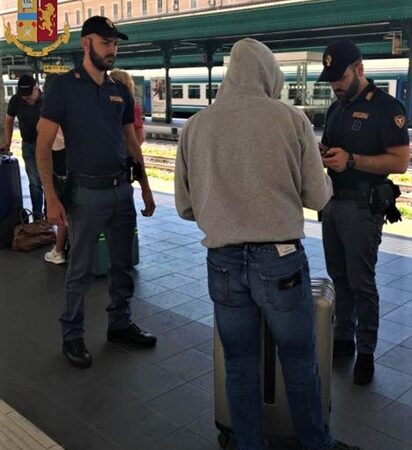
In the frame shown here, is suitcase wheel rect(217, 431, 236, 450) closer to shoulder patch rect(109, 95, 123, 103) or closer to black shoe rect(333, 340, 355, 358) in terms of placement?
black shoe rect(333, 340, 355, 358)

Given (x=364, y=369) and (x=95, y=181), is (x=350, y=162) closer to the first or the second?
(x=364, y=369)

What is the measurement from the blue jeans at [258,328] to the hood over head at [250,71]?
1.84 feet

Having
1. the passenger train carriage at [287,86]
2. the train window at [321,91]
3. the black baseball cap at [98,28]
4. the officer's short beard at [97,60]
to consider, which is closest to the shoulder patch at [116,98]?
the officer's short beard at [97,60]

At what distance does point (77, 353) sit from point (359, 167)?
1900 mm

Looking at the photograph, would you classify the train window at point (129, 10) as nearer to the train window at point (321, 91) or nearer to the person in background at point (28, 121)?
the train window at point (321, 91)

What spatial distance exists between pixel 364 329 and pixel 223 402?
1.06 metres

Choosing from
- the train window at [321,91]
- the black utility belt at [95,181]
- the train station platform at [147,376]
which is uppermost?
the black utility belt at [95,181]

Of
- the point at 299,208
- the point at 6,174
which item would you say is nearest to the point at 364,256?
the point at 299,208

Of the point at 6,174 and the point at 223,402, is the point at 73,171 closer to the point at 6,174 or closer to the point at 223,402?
the point at 223,402

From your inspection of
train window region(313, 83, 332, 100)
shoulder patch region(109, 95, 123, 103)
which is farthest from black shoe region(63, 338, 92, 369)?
train window region(313, 83, 332, 100)

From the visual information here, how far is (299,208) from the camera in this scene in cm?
212

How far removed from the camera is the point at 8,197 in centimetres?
594

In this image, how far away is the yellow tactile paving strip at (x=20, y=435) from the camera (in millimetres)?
2505

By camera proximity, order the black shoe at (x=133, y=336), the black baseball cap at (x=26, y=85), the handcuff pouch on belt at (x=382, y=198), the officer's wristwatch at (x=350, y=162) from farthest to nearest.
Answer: the black baseball cap at (x=26, y=85) < the black shoe at (x=133, y=336) < the handcuff pouch on belt at (x=382, y=198) < the officer's wristwatch at (x=350, y=162)
